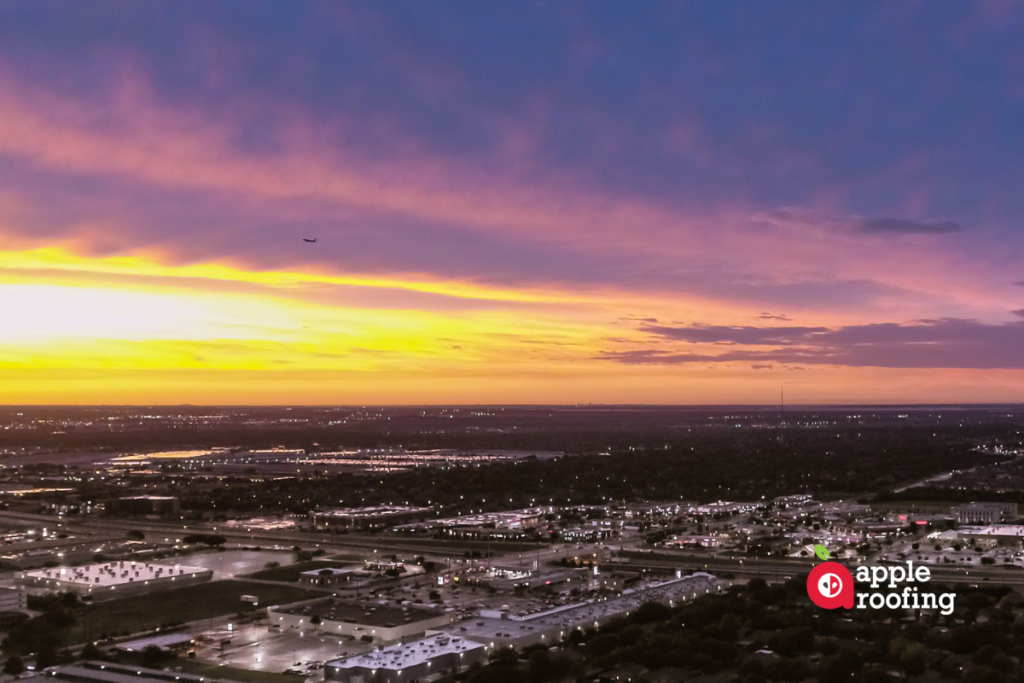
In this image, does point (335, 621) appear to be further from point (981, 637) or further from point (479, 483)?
point (479, 483)

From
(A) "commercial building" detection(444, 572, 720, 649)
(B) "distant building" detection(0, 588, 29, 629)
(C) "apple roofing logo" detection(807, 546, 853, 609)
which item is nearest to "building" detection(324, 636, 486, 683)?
(A) "commercial building" detection(444, 572, 720, 649)

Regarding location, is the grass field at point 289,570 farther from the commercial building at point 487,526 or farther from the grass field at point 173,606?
the commercial building at point 487,526

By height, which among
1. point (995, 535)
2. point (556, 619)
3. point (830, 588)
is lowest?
point (556, 619)

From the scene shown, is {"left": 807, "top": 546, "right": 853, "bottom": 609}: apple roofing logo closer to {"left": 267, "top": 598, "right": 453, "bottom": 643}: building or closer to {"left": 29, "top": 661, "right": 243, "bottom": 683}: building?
{"left": 267, "top": 598, "right": 453, "bottom": 643}: building

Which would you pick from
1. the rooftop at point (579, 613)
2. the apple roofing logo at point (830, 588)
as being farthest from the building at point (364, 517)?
the apple roofing logo at point (830, 588)

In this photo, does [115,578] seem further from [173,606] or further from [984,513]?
[984,513]

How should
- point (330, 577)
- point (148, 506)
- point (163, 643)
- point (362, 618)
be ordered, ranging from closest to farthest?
point (163, 643) → point (362, 618) → point (330, 577) → point (148, 506)

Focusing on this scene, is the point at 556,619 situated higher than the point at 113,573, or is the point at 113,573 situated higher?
the point at 556,619

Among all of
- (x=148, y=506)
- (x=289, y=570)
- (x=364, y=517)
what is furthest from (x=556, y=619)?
(x=148, y=506)
